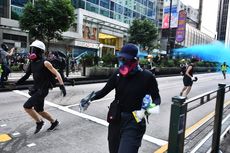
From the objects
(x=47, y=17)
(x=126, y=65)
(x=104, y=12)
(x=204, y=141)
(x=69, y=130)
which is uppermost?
(x=104, y=12)

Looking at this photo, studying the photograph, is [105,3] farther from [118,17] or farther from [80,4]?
[80,4]

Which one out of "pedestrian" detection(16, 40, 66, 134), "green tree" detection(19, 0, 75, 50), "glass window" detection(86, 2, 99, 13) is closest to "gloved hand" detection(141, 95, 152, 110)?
"pedestrian" detection(16, 40, 66, 134)

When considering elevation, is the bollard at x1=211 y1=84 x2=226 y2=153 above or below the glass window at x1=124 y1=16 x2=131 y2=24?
below

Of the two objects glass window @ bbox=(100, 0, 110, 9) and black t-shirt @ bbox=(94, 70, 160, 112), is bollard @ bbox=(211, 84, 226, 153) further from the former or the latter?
glass window @ bbox=(100, 0, 110, 9)

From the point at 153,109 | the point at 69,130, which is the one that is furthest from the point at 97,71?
the point at 153,109

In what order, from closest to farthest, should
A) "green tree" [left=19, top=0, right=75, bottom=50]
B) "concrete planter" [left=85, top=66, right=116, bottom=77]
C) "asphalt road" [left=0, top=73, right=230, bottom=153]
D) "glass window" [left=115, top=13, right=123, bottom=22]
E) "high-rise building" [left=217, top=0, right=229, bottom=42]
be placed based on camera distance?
"asphalt road" [left=0, top=73, right=230, bottom=153] → "concrete planter" [left=85, top=66, right=116, bottom=77] → "green tree" [left=19, top=0, right=75, bottom=50] → "glass window" [left=115, top=13, right=123, bottom=22] → "high-rise building" [left=217, top=0, right=229, bottom=42]

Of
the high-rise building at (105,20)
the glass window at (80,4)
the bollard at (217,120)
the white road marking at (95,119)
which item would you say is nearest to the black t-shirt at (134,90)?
the bollard at (217,120)

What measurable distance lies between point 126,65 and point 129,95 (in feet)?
1.16

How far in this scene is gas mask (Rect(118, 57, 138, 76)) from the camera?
301 cm

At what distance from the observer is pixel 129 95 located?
3035mm

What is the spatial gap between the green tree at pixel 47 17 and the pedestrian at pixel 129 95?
18600 millimetres

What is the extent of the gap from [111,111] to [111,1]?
42552mm

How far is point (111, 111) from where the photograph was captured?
3115mm

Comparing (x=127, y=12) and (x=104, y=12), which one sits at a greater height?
(x=127, y=12)
